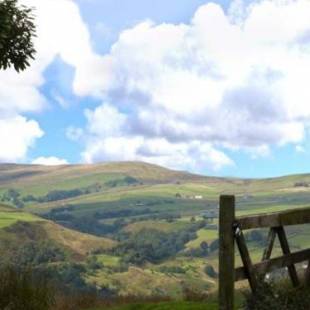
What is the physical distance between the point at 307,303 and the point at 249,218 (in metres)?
2.57

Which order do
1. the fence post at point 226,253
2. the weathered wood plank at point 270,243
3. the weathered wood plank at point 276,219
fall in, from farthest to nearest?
the weathered wood plank at point 270,243 < the weathered wood plank at point 276,219 < the fence post at point 226,253

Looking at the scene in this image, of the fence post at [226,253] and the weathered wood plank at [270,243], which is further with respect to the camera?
the weathered wood plank at [270,243]

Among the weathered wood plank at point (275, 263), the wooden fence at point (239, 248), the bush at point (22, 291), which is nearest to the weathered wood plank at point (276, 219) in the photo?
the wooden fence at point (239, 248)

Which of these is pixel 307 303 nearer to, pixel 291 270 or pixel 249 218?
pixel 291 270

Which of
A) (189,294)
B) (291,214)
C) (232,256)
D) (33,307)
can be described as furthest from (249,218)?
(189,294)

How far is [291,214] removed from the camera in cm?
1297

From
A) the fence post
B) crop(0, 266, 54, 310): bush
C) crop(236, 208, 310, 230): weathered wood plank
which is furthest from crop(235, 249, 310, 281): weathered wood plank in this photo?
crop(0, 266, 54, 310): bush

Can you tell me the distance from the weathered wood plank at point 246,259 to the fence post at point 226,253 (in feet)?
0.50

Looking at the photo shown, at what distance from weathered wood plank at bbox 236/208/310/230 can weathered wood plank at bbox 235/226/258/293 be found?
8.3 inches

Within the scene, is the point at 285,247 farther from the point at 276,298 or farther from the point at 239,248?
the point at 239,248

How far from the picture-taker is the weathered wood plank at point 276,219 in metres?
11.5

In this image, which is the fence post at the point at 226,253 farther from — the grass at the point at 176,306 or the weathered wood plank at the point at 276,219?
the grass at the point at 176,306

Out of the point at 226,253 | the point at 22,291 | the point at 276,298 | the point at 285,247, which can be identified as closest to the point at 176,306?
the point at 22,291

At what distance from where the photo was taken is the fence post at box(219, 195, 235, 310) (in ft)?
36.6
